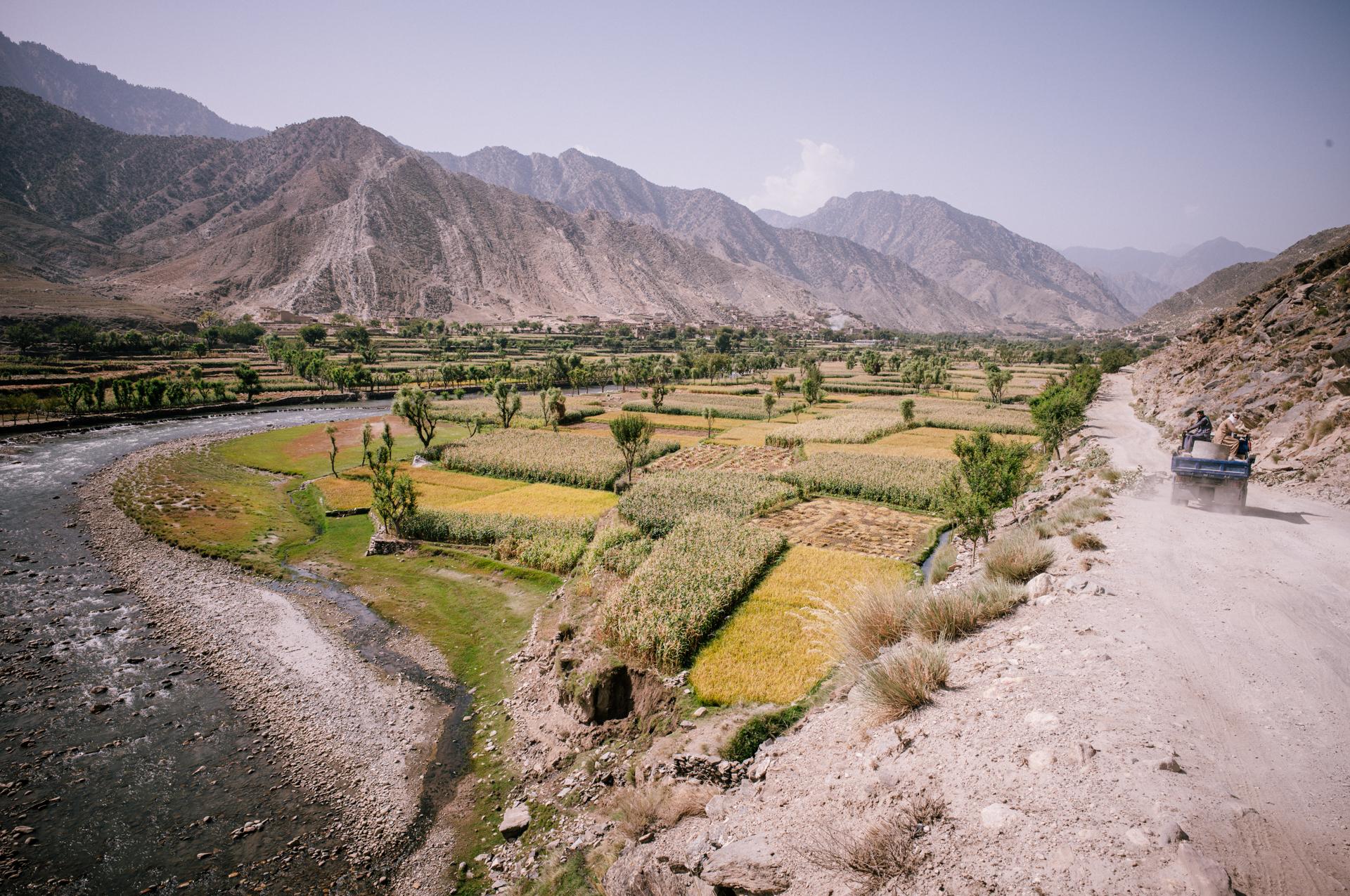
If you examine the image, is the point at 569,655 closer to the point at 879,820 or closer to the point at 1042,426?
the point at 879,820

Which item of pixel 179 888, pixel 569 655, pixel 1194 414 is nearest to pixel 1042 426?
pixel 1194 414

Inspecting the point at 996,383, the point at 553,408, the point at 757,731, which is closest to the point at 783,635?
the point at 757,731

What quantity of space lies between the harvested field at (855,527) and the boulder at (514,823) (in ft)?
60.3

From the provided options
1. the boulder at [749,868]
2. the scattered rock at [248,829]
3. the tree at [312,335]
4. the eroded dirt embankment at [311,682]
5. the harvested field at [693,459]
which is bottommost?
the scattered rock at [248,829]

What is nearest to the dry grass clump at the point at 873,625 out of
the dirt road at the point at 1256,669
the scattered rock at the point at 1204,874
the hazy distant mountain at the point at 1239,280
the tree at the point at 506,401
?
the dirt road at the point at 1256,669

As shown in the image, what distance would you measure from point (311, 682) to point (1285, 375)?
47.6 metres

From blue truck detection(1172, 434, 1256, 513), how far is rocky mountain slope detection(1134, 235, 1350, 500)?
11.5 feet

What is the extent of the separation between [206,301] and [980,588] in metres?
222

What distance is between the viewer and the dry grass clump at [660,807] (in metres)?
11.2

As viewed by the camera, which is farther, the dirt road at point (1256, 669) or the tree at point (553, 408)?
the tree at point (553, 408)

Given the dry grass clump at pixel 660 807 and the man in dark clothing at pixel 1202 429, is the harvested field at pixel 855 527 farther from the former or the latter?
the dry grass clump at pixel 660 807

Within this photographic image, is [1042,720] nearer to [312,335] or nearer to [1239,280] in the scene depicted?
[312,335]

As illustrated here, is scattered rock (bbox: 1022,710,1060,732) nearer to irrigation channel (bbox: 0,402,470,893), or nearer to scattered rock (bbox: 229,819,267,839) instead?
irrigation channel (bbox: 0,402,470,893)

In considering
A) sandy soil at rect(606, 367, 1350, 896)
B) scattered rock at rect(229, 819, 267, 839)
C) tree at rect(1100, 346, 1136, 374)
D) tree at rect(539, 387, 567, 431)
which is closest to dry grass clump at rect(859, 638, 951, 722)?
sandy soil at rect(606, 367, 1350, 896)
